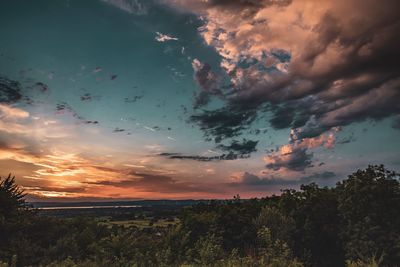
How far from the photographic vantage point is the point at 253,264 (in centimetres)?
1298

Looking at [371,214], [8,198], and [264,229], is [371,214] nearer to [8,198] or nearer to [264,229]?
[264,229]

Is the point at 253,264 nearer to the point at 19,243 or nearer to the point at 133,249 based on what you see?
the point at 133,249

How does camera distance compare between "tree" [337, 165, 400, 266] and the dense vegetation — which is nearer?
the dense vegetation

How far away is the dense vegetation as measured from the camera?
75.9ft

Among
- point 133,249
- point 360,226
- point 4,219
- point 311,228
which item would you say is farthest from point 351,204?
point 4,219

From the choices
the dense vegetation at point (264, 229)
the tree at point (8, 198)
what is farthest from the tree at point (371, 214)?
the tree at point (8, 198)

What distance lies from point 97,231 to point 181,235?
7.33 metres

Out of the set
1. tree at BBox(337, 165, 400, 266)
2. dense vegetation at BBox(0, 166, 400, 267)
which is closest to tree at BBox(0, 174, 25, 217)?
dense vegetation at BBox(0, 166, 400, 267)

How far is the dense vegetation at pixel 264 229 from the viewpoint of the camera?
23.1 metres

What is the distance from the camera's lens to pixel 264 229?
24.2 meters

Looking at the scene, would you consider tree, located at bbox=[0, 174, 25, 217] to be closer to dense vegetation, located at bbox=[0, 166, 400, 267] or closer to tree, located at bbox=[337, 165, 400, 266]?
dense vegetation, located at bbox=[0, 166, 400, 267]

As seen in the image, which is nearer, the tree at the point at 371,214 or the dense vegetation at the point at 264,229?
the dense vegetation at the point at 264,229

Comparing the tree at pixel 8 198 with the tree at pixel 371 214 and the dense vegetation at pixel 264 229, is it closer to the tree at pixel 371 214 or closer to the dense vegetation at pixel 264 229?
the dense vegetation at pixel 264 229

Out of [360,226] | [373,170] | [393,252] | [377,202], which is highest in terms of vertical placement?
[373,170]
